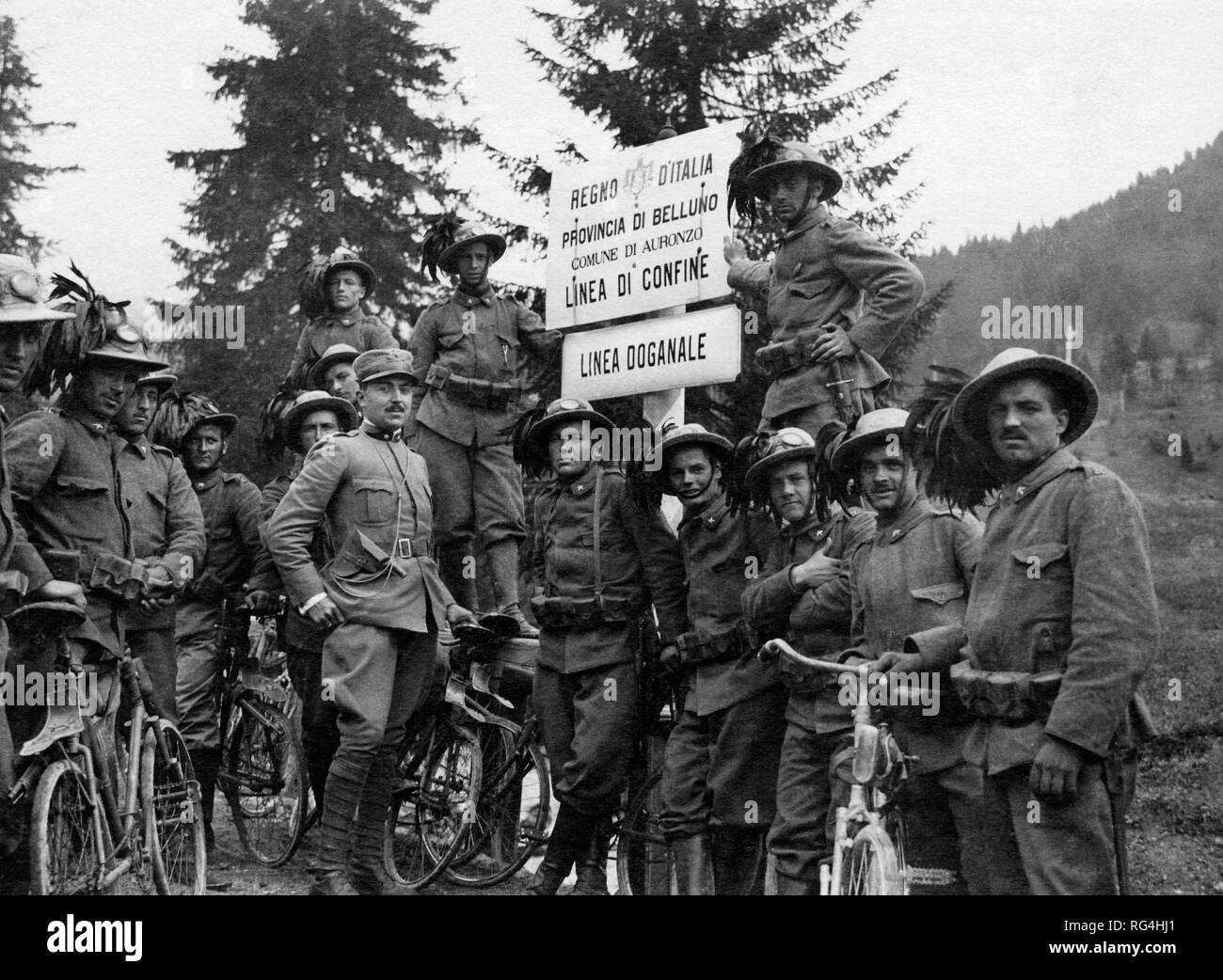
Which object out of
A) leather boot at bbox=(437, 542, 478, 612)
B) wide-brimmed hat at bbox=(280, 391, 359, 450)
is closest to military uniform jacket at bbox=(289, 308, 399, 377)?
wide-brimmed hat at bbox=(280, 391, 359, 450)

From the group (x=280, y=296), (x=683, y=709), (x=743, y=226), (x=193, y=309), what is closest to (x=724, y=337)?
(x=683, y=709)

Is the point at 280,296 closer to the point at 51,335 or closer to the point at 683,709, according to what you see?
the point at 51,335

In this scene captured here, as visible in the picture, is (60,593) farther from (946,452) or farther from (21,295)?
(946,452)

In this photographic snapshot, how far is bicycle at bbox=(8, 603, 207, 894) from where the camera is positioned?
5547 millimetres

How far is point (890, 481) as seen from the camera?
5.54 meters

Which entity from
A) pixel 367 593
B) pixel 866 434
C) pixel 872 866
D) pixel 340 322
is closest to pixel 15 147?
pixel 340 322

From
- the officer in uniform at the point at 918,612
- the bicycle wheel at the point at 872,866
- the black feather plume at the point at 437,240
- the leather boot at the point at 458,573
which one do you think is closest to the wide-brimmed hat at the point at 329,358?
the black feather plume at the point at 437,240

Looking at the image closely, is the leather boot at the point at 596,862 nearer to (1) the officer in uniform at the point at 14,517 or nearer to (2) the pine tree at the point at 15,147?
(1) the officer in uniform at the point at 14,517

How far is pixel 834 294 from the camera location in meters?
6.78

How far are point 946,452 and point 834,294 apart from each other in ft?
5.80

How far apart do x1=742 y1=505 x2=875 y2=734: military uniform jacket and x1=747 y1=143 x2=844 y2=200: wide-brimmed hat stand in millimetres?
1712

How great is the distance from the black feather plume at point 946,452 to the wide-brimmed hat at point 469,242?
146 inches

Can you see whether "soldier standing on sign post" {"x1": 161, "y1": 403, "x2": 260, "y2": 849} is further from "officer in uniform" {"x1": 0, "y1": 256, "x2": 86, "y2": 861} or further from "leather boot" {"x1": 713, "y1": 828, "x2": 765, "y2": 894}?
"leather boot" {"x1": 713, "y1": 828, "x2": 765, "y2": 894}

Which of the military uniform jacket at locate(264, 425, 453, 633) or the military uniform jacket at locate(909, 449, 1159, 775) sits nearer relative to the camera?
the military uniform jacket at locate(909, 449, 1159, 775)
